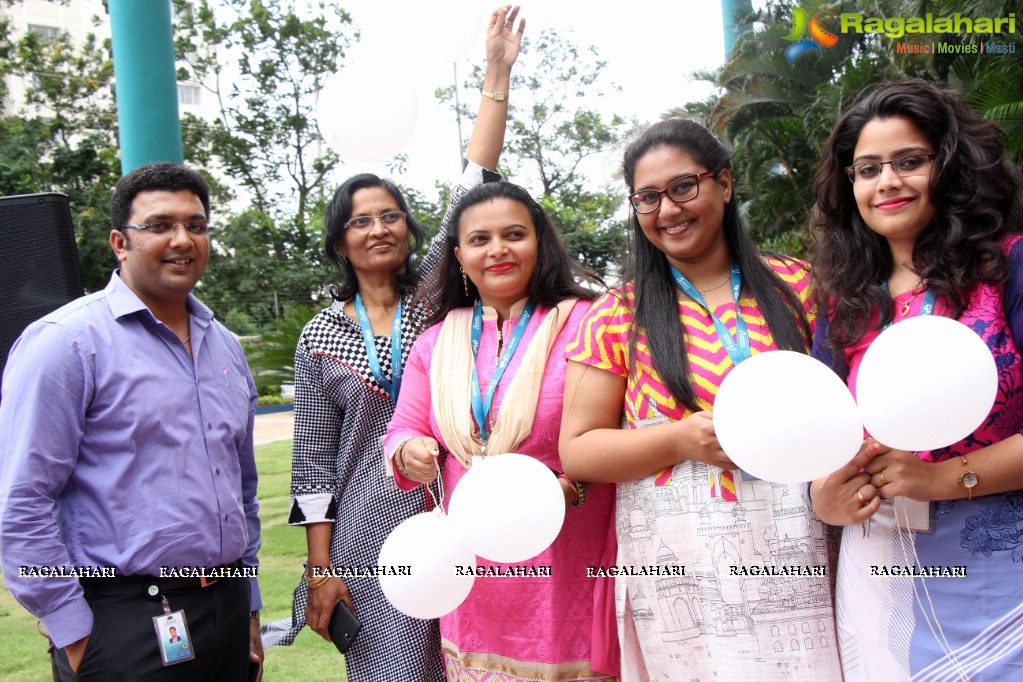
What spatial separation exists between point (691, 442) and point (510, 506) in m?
0.43

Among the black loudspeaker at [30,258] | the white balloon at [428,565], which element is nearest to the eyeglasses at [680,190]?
the white balloon at [428,565]

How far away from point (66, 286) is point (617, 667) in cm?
226

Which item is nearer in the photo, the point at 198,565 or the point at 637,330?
the point at 637,330

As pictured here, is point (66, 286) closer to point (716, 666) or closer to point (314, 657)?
point (716, 666)

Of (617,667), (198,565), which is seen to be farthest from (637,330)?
(198,565)

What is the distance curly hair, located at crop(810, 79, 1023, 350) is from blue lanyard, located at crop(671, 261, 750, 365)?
0.58 feet

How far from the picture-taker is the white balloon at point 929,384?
1.51 meters

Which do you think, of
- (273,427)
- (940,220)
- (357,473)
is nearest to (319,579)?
(357,473)

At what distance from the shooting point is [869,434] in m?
1.70

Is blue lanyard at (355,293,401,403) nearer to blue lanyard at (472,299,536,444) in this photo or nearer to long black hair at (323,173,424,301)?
long black hair at (323,173,424,301)

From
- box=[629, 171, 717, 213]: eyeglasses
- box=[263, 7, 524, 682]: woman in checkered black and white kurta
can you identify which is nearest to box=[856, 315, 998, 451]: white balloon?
box=[629, 171, 717, 213]: eyeglasses

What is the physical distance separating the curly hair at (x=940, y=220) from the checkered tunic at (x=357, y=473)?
1237 mm

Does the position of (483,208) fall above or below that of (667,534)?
above

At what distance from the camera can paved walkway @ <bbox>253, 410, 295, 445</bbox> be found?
1549 cm
